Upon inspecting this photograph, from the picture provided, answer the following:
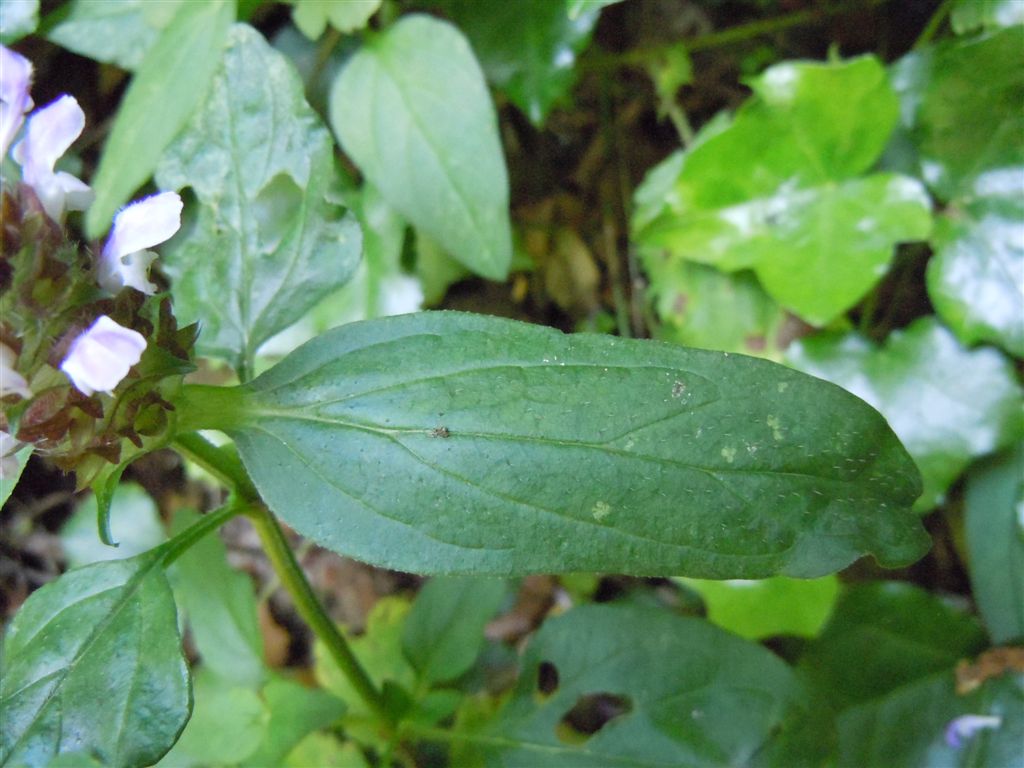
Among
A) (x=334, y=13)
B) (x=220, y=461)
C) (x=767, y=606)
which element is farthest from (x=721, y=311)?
(x=220, y=461)

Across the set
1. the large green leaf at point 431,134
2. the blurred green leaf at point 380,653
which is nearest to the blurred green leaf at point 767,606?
the blurred green leaf at point 380,653

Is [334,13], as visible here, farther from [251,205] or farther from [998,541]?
[998,541]

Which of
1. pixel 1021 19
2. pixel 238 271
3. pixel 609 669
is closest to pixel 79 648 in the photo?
pixel 238 271

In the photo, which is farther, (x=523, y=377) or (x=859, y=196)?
(x=859, y=196)

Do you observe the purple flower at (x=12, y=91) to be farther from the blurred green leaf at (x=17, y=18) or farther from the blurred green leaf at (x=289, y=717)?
the blurred green leaf at (x=289, y=717)

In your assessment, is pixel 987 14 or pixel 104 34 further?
pixel 104 34

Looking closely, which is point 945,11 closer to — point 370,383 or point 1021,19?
point 1021,19

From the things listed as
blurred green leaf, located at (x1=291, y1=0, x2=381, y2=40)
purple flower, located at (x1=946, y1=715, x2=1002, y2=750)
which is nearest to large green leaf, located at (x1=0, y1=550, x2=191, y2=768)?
blurred green leaf, located at (x1=291, y1=0, x2=381, y2=40)

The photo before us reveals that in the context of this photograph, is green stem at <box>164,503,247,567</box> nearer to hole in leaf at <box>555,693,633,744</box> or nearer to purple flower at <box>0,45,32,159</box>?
purple flower at <box>0,45,32,159</box>
